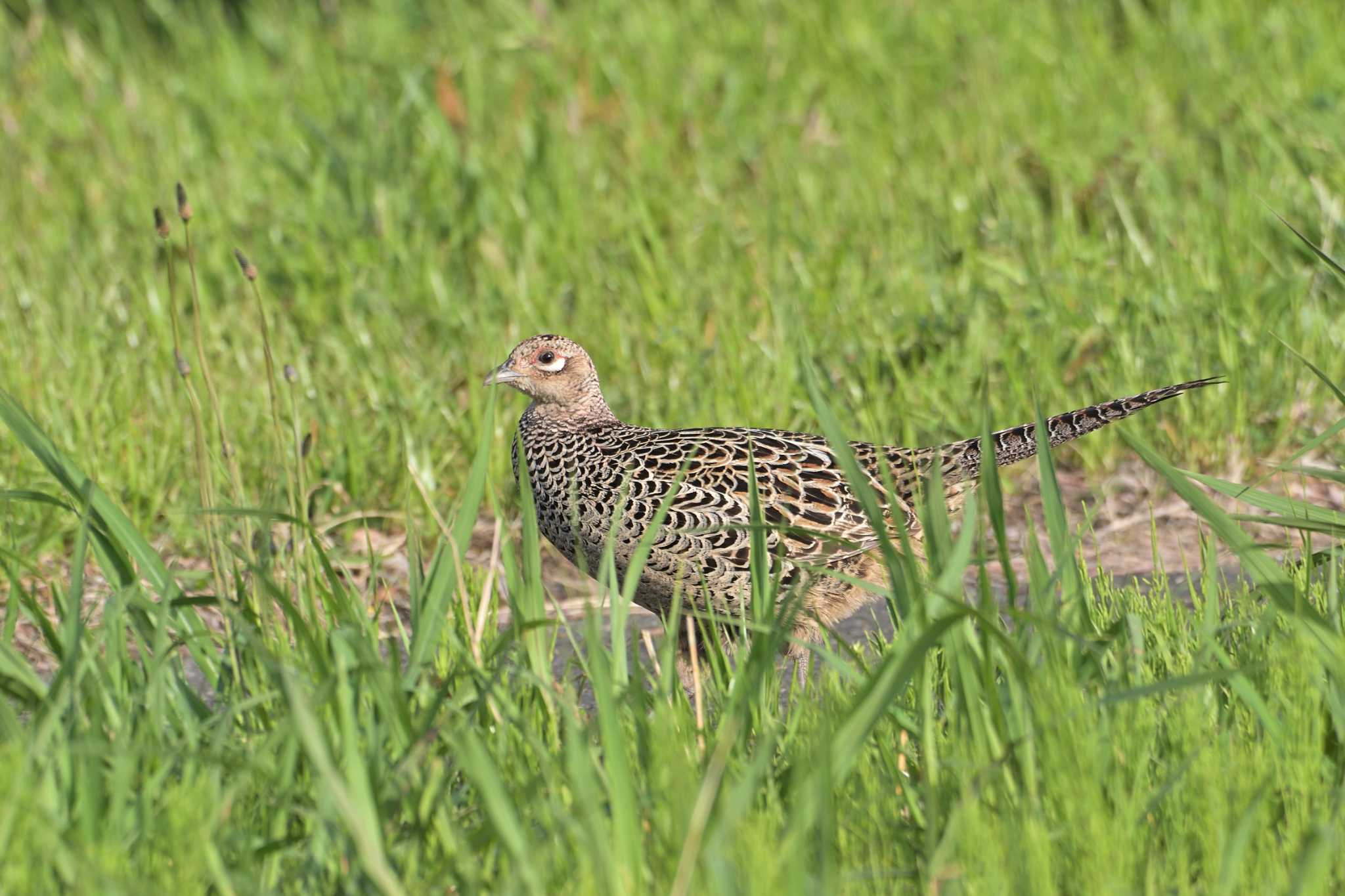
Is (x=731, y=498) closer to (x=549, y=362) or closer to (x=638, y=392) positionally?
(x=549, y=362)

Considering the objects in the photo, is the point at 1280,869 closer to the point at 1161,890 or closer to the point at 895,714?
the point at 1161,890

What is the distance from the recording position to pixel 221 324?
7.06 metres

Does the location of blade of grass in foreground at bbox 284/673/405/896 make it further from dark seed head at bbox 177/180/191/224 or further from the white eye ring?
the white eye ring

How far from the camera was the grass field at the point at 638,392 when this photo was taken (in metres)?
2.77

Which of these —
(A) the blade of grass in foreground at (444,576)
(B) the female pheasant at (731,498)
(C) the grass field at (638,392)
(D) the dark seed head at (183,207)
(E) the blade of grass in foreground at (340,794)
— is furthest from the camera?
(B) the female pheasant at (731,498)

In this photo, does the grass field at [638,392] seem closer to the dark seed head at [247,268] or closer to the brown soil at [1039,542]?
the brown soil at [1039,542]

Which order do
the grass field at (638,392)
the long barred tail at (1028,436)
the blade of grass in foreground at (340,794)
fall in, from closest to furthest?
the blade of grass in foreground at (340,794) → the grass field at (638,392) → the long barred tail at (1028,436)

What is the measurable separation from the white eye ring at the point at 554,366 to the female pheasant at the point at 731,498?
0.34 metres

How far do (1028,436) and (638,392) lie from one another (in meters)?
2.03

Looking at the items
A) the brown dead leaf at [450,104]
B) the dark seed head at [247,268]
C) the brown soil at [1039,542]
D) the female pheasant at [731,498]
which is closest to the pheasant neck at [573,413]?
the female pheasant at [731,498]

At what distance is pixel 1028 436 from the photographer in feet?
15.5

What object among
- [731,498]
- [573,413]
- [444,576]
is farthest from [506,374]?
[444,576]

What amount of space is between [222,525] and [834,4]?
667 cm

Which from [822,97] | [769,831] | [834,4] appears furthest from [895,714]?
[834,4]
